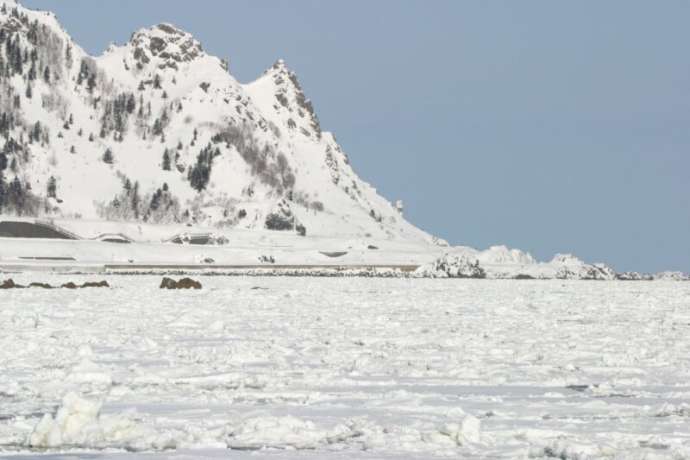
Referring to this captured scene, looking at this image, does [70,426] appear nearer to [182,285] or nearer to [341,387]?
[341,387]

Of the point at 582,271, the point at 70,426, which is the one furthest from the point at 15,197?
the point at 70,426

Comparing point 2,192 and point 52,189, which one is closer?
point 2,192

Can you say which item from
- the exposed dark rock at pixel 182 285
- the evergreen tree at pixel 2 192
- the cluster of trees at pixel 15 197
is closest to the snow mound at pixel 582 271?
the exposed dark rock at pixel 182 285

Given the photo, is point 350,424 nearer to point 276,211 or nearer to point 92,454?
point 92,454

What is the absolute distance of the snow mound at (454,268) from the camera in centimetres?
10556

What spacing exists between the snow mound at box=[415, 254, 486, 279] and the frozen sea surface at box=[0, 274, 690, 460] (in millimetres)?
72917

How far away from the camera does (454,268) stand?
10675 centimetres

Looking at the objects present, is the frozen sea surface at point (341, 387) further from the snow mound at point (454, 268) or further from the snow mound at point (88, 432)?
the snow mound at point (454, 268)

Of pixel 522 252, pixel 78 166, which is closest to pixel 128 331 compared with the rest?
pixel 522 252

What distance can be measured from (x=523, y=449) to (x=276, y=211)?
572 ft

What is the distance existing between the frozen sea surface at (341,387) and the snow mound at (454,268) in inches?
2871

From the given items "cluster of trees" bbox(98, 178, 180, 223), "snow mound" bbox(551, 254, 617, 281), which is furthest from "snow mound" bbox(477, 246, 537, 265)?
"cluster of trees" bbox(98, 178, 180, 223)

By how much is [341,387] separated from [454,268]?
298 ft

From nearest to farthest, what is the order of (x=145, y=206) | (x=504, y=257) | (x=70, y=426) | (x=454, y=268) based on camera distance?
1. (x=70, y=426)
2. (x=454, y=268)
3. (x=504, y=257)
4. (x=145, y=206)
